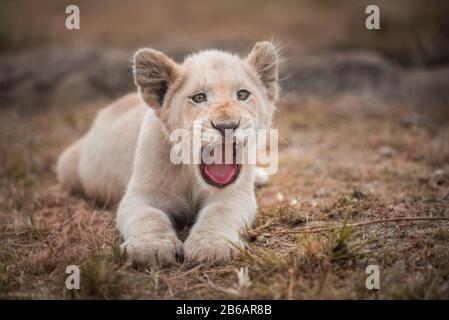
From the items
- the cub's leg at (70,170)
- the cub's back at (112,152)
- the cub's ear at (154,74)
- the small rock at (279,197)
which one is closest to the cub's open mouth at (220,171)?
the cub's ear at (154,74)

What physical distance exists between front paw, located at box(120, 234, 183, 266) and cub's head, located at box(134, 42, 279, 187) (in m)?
0.59

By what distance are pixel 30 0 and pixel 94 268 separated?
→ 18077 mm

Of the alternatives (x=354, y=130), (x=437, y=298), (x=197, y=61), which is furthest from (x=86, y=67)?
(x=437, y=298)

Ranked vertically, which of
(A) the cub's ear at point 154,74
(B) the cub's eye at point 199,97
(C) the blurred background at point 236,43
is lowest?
(B) the cub's eye at point 199,97

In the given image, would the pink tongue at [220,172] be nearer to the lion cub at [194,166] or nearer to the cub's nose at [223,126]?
the lion cub at [194,166]

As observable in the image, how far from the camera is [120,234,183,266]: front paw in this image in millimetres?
3725

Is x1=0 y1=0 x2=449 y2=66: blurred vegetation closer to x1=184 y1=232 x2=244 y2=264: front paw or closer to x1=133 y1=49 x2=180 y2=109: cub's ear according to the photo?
x1=133 y1=49 x2=180 y2=109: cub's ear

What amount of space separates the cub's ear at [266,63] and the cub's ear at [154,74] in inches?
30.0

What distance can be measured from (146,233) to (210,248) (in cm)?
51

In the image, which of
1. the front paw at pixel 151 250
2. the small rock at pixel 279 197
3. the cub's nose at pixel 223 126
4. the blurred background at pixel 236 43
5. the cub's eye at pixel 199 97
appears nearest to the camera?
the front paw at pixel 151 250

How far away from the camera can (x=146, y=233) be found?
3.96 meters

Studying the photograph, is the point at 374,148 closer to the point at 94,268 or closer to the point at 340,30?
the point at 94,268

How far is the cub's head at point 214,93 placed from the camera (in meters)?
3.98

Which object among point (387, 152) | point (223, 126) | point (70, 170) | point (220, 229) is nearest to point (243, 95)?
point (223, 126)
